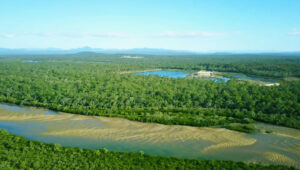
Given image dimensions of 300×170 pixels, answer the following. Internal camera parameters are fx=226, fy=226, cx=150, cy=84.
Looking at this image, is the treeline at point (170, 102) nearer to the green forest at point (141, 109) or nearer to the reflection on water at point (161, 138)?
the green forest at point (141, 109)

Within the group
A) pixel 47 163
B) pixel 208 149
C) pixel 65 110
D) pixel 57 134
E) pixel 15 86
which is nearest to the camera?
pixel 47 163

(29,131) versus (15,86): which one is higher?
(15,86)

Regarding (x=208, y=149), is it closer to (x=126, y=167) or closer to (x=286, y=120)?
(x=126, y=167)

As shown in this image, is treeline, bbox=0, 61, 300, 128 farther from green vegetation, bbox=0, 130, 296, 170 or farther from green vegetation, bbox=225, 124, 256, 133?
green vegetation, bbox=0, 130, 296, 170

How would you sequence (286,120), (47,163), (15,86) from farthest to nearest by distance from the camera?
(15,86), (286,120), (47,163)

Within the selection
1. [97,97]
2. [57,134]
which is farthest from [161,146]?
[97,97]

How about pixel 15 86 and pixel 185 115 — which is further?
pixel 15 86
